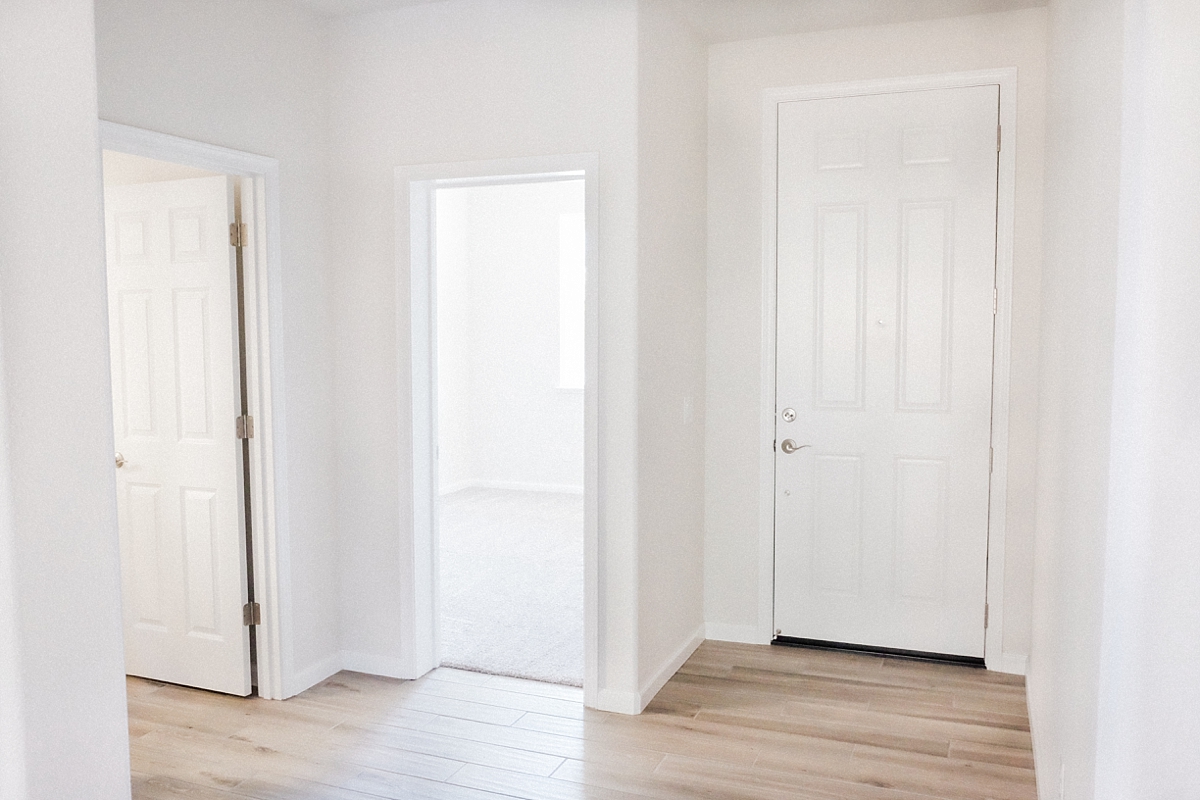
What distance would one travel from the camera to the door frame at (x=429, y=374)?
337 cm

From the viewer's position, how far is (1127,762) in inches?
63.0

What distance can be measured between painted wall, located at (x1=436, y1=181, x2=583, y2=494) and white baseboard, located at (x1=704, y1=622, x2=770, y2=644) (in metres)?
3.45

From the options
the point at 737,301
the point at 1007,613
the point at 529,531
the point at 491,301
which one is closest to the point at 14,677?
the point at 737,301

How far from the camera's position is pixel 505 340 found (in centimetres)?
782

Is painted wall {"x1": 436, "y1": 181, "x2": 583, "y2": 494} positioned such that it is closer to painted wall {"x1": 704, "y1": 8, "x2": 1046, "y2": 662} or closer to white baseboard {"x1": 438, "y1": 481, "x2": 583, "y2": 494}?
white baseboard {"x1": 438, "y1": 481, "x2": 583, "y2": 494}

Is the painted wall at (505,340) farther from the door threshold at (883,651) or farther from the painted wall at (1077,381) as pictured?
the painted wall at (1077,381)

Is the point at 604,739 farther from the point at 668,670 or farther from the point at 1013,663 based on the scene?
the point at 1013,663

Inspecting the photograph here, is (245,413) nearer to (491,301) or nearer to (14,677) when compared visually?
(14,677)

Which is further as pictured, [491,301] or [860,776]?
[491,301]

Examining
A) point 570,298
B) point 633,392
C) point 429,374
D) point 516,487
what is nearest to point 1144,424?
point 633,392

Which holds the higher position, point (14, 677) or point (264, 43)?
point (264, 43)

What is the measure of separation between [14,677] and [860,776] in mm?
2362

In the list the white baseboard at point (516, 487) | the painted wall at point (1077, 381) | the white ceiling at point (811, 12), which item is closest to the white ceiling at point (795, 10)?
the white ceiling at point (811, 12)

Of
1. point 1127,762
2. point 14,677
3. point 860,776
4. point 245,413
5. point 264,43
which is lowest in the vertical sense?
point 860,776
